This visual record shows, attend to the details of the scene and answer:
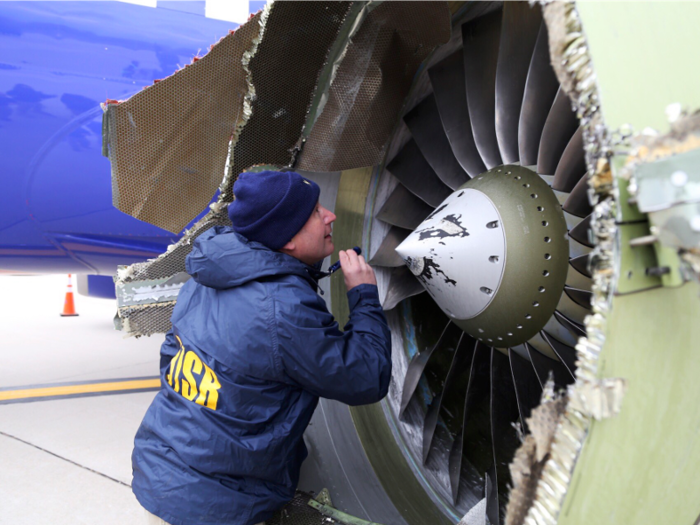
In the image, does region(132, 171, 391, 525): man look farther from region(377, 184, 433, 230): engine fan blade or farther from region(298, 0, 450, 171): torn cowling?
region(377, 184, 433, 230): engine fan blade

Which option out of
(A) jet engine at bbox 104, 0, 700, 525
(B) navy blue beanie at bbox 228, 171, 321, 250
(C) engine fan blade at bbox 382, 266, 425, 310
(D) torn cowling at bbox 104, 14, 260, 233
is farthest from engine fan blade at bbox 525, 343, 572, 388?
(D) torn cowling at bbox 104, 14, 260, 233

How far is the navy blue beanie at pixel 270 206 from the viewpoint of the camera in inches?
60.4

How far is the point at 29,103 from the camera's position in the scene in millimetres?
3314

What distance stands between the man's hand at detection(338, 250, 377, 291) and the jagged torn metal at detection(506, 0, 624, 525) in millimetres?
872

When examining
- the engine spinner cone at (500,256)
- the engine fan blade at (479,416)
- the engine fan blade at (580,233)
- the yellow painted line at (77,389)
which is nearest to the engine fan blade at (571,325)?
the engine spinner cone at (500,256)

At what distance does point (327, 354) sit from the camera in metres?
1.41

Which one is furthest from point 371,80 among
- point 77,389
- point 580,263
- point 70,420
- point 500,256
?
point 77,389

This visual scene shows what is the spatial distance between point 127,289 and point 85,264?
7.10 ft

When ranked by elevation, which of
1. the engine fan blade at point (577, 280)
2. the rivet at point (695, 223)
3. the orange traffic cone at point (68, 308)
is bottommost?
the orange traffic cone at point (68, 308)

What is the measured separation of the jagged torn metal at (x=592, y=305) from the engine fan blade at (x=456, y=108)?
107 cm

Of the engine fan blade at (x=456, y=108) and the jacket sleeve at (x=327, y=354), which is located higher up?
the engine fan blade at (x=456, y=108)

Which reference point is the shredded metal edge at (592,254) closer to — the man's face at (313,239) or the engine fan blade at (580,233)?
the engine fan blade at (580,233)

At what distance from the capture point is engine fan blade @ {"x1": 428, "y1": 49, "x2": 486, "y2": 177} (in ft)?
6.12

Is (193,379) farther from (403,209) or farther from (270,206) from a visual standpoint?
(403,209)
